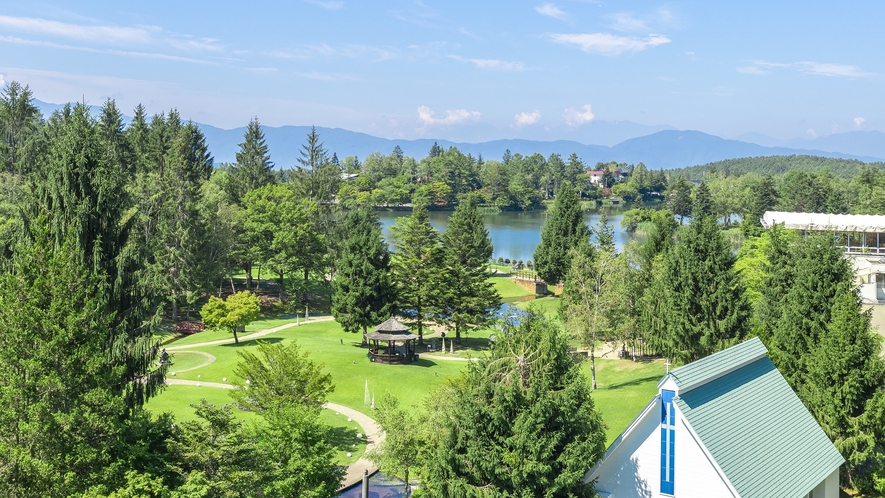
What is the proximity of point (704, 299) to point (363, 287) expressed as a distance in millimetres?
22774

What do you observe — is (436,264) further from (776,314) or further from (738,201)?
(738,201)

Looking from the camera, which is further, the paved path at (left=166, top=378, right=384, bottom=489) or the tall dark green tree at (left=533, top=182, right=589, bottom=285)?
the tall dark green tree at (left=533, top=182, right=589, bottom=285)

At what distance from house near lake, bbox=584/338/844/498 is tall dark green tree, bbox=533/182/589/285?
44.6 m

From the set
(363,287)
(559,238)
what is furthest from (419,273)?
(559,238)

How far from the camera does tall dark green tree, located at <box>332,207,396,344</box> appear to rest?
48.4m

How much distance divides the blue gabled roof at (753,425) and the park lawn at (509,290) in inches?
1815

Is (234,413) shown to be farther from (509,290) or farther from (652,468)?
(509,290)

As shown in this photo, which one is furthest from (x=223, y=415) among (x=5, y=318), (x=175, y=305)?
(x=175, y=305)

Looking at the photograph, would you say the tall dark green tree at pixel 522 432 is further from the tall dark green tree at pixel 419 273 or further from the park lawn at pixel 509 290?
the park lawn at pixel 509 290

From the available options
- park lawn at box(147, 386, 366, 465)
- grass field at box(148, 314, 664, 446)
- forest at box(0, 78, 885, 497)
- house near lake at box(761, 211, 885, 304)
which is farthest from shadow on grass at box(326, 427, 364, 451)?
house near lake at box(761, 211, 885, 304)

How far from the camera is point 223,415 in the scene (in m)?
19.7

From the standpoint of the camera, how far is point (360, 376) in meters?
40.0

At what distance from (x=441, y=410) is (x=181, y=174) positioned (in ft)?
153

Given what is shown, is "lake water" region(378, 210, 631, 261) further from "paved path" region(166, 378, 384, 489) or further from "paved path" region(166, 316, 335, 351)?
"paved path" region(166, 378, 384, 489)
